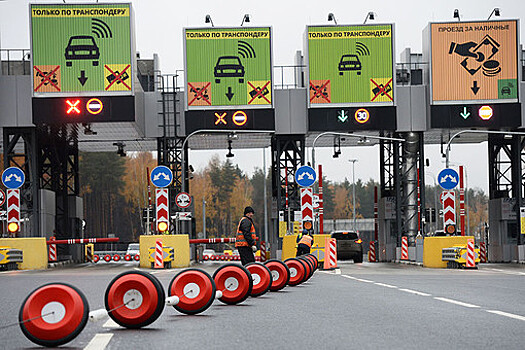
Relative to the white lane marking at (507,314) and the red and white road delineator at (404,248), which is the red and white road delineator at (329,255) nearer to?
the red and white road delineator at (404,248)

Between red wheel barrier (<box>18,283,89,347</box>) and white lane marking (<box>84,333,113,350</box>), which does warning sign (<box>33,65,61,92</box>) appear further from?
red wheel barrier (<box>18,283,89,347</box>)

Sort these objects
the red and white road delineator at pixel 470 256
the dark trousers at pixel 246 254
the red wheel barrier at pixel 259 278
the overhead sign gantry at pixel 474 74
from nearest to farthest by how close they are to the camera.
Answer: the red wheel barrier at pixel 259 278 < the dark trousers at pixel 246 254 < the red and white road delineator at pixel 470 256 < the overhead sign gantry at pixel 474 74

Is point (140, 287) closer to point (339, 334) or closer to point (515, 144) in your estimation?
point (339, 334)

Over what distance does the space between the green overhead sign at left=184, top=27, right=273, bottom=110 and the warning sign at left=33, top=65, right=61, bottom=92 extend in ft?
18.3

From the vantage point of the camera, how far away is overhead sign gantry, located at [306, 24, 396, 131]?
41.9 m

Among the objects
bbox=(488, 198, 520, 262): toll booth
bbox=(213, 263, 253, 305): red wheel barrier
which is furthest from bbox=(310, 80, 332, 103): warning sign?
bbox=(213, 263, 253, 305): red wheel barrier

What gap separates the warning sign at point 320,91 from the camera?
4191 cm

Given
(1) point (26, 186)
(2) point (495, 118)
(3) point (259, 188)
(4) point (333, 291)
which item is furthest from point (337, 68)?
(3) point (259, 188)

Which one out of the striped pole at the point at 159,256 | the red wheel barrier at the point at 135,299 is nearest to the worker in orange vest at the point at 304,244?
the striped pole at the point at 159,256

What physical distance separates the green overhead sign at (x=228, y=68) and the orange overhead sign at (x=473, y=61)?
24.4ft

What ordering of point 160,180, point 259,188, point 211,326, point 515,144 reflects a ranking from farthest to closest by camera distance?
point 259,188, point 515,144, point 160,180, point 211,326

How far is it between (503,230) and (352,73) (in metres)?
12.1

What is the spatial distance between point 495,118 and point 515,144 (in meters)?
4.60

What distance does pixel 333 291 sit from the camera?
17.1 meters
